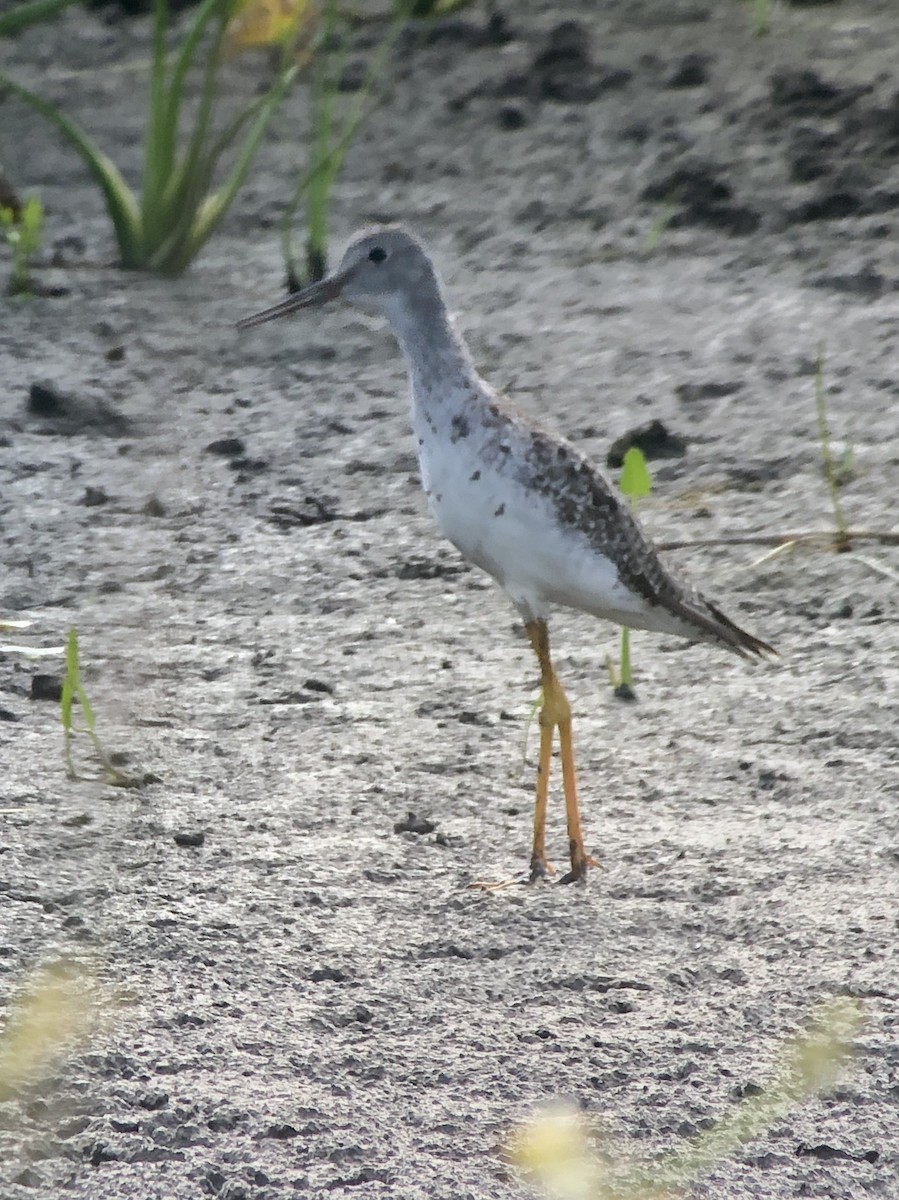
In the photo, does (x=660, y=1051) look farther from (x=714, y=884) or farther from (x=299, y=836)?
(x=299, y=836)

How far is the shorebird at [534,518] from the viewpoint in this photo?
3.43m

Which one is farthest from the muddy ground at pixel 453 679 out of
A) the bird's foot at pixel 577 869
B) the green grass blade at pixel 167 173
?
the green grass blade at pixel 167 173

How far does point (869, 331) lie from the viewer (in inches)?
242

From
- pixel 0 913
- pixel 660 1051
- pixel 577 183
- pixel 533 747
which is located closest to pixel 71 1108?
pixel 0 913

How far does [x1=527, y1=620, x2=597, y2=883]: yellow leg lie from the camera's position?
3488 mm

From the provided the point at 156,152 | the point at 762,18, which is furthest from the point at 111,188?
the point at 762,18

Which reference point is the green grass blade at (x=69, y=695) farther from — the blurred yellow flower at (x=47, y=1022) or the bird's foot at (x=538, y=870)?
the bird's foot at (x=538, y=870)

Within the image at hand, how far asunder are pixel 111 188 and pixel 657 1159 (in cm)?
471

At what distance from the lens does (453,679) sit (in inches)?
169

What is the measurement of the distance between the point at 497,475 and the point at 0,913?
1148 mm

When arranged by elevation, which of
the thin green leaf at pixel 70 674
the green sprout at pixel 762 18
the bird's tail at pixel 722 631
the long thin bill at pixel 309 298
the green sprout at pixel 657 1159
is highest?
the green sprout at pixel 762 18

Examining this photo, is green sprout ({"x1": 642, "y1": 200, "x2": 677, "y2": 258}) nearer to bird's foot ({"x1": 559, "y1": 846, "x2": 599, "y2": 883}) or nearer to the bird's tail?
the bird's tail

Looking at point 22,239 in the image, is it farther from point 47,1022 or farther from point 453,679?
point 47,1022

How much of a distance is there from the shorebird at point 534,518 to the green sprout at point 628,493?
0.88ft
